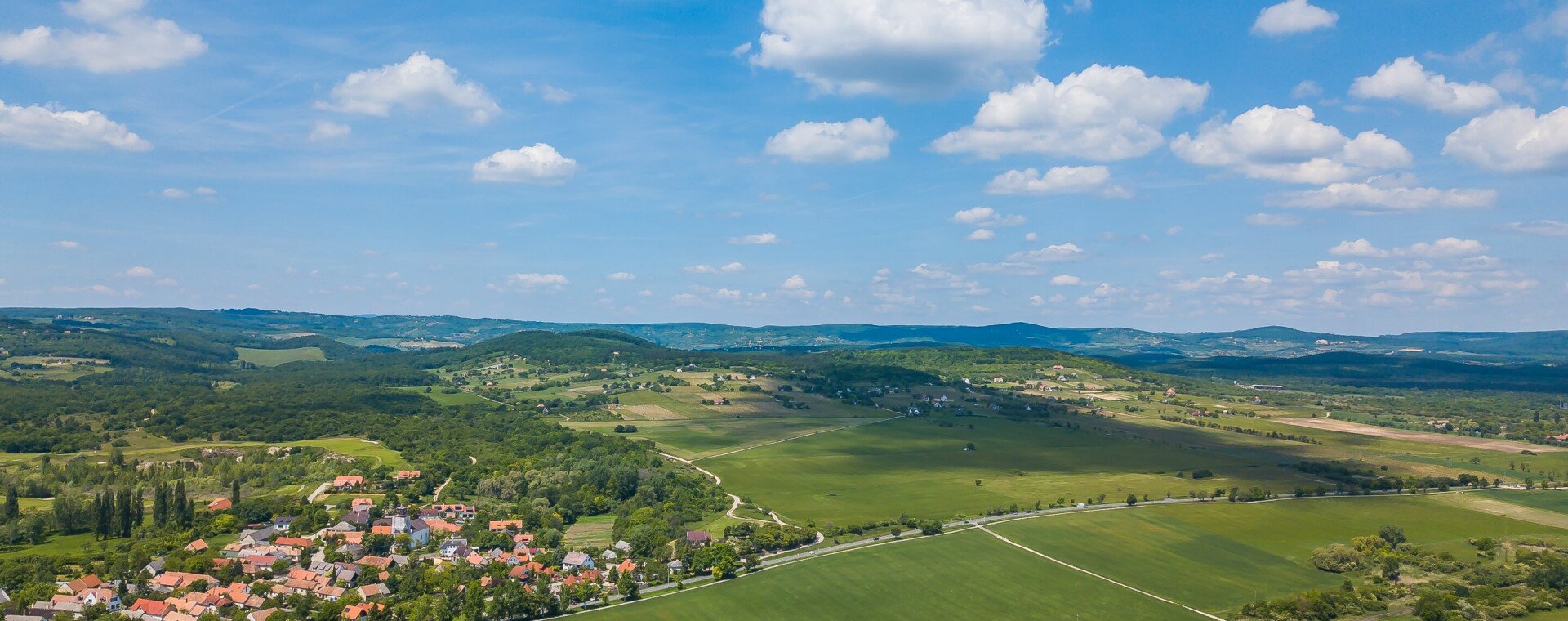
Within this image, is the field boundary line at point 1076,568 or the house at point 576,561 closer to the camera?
the field boundary line at point 1076,568

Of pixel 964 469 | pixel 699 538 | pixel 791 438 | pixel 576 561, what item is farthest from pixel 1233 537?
pixel 791 438

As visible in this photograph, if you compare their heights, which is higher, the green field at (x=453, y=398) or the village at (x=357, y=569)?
the green field at (x=453, y=398)

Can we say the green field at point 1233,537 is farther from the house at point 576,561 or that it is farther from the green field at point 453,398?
the green field at point 453,398

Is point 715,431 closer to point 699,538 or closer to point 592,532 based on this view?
point 592,532

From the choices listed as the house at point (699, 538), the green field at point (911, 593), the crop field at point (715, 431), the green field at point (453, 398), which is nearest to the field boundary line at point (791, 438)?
the crop field at point (715, 431)

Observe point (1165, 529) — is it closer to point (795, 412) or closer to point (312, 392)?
point (795, 412)

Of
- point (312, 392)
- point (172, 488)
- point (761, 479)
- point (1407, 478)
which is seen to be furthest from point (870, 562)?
point (312, 392)

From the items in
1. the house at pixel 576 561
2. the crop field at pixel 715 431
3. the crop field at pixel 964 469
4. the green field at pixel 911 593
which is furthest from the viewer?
the crop field at pixel 715 431

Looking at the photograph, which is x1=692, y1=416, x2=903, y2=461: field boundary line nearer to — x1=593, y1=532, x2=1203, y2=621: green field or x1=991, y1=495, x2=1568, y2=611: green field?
x1=991, y1=495, x2=1568, y2=611: green field
